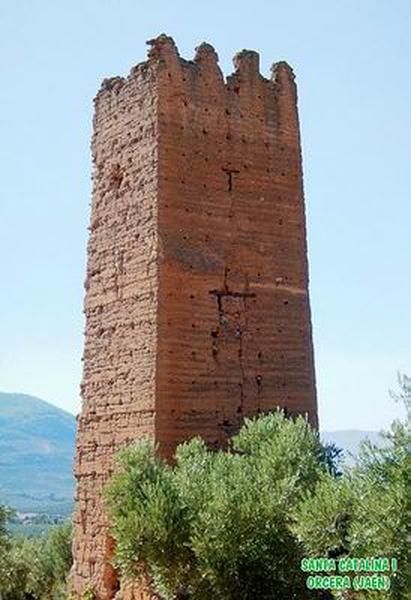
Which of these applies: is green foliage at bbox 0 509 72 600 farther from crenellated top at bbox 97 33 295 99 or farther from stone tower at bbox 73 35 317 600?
crenellated top at bbox 97 33 295 99

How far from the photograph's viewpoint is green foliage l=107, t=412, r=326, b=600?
36.7 feet

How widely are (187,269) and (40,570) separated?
14108 millimetres

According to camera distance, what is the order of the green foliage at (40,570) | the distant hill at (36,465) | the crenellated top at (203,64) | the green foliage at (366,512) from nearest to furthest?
the green foliage at (366,512)
the crenellated top at (203,64)
the green foliage at (40,570)
the distant hill at (36,465)

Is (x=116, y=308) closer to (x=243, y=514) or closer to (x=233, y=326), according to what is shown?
(x=233, y=326)

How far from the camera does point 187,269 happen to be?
1433 cm

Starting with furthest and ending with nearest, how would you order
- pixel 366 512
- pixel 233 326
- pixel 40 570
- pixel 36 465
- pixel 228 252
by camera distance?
pixel 36 465, pixel 40 570, pixel 228 252, pixel 233 326, pixel 366 512

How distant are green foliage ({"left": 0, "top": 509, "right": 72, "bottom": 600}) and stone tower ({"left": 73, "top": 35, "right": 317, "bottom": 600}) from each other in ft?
28.7

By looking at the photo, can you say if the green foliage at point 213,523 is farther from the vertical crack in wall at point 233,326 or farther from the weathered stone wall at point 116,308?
the vertical crack in wall at point 233,326

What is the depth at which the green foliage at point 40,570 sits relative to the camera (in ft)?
76.9

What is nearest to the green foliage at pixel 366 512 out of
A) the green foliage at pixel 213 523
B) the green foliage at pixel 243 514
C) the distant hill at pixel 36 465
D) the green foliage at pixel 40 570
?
the green foliage at pixel 243 514

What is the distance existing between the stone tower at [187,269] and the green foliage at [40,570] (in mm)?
8746

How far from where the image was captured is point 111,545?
14.4 metres

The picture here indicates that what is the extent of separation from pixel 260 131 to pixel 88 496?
7835 millimetres

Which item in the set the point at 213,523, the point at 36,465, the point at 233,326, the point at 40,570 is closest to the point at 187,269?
the point at 233,326
